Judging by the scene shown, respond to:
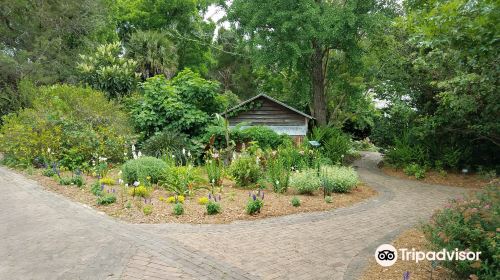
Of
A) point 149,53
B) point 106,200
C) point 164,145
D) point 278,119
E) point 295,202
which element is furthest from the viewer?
point 149,53

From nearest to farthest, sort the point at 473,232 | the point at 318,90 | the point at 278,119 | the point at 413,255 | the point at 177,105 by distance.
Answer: the point at 473,232 < the point at 413,255 < the point at 177,105 < the point at 278,119 < the point at 318,90

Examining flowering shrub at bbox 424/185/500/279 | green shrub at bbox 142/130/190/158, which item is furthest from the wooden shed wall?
flowering shrub at bbox 424/185/500/279

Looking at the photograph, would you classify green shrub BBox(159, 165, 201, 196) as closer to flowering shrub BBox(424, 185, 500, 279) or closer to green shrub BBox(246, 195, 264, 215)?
green shrub BBox(246, 195, 264, 215)

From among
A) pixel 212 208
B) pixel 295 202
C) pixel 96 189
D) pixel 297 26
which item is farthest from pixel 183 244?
pixel 297 26

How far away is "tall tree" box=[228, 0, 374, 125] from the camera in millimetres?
14633

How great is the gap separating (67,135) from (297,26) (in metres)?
9.30

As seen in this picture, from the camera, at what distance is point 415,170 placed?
1336cm

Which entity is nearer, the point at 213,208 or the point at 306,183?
the point at 213,208

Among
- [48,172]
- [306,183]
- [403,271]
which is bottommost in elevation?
[403,271]

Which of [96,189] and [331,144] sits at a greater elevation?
[331,144]

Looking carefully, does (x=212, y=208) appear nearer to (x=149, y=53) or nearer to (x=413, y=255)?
(x=413, y=255)

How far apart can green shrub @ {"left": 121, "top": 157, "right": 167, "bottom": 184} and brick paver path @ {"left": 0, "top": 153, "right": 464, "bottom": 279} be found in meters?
1.47

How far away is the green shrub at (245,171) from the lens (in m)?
9.67

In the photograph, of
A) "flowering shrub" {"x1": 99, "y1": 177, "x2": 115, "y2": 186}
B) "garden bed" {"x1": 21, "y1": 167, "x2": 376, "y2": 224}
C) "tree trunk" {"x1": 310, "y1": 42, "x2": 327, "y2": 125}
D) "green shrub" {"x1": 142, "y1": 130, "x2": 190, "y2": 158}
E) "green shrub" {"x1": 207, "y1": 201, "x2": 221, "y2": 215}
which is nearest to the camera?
"garden bed" {"x1": 21, "y1": 167, "x2": 376, "y2": 224}
